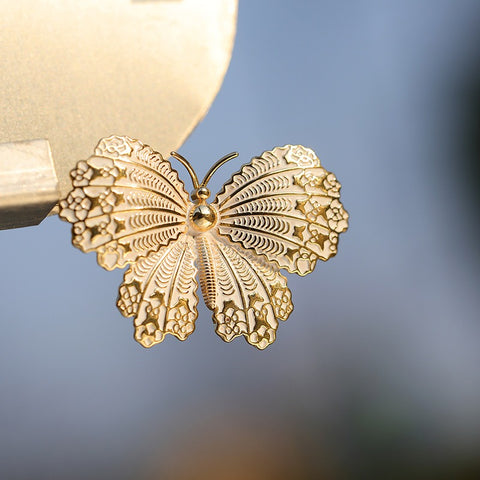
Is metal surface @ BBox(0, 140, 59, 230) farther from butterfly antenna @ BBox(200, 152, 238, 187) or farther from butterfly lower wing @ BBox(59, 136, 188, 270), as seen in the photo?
butterfly antenna @ BBox(200, 152, 238, 187)

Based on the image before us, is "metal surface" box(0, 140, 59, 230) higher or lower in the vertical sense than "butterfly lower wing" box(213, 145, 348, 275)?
lower

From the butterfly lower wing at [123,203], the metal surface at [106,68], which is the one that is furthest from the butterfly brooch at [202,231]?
Result: the metal surface at [106,68]

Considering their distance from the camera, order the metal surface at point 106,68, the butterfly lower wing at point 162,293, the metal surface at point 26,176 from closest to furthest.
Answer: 1. the metal surface at point 26,176
2. the butterfly lower wing at point 162,293
3. the metal surface at point 106,68

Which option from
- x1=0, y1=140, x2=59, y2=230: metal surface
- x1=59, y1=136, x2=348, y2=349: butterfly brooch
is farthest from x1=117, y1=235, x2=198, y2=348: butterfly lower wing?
x1=0, y1=140, x2=59, y2=230: metal surface

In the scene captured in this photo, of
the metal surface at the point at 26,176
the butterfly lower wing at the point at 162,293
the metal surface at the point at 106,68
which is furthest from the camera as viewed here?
the metal surface at the point at 106,68

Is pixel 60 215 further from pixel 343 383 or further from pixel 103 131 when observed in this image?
pixel 343 383

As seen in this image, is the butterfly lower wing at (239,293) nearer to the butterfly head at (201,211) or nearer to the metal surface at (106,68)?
the butterfly head at (201,211)
